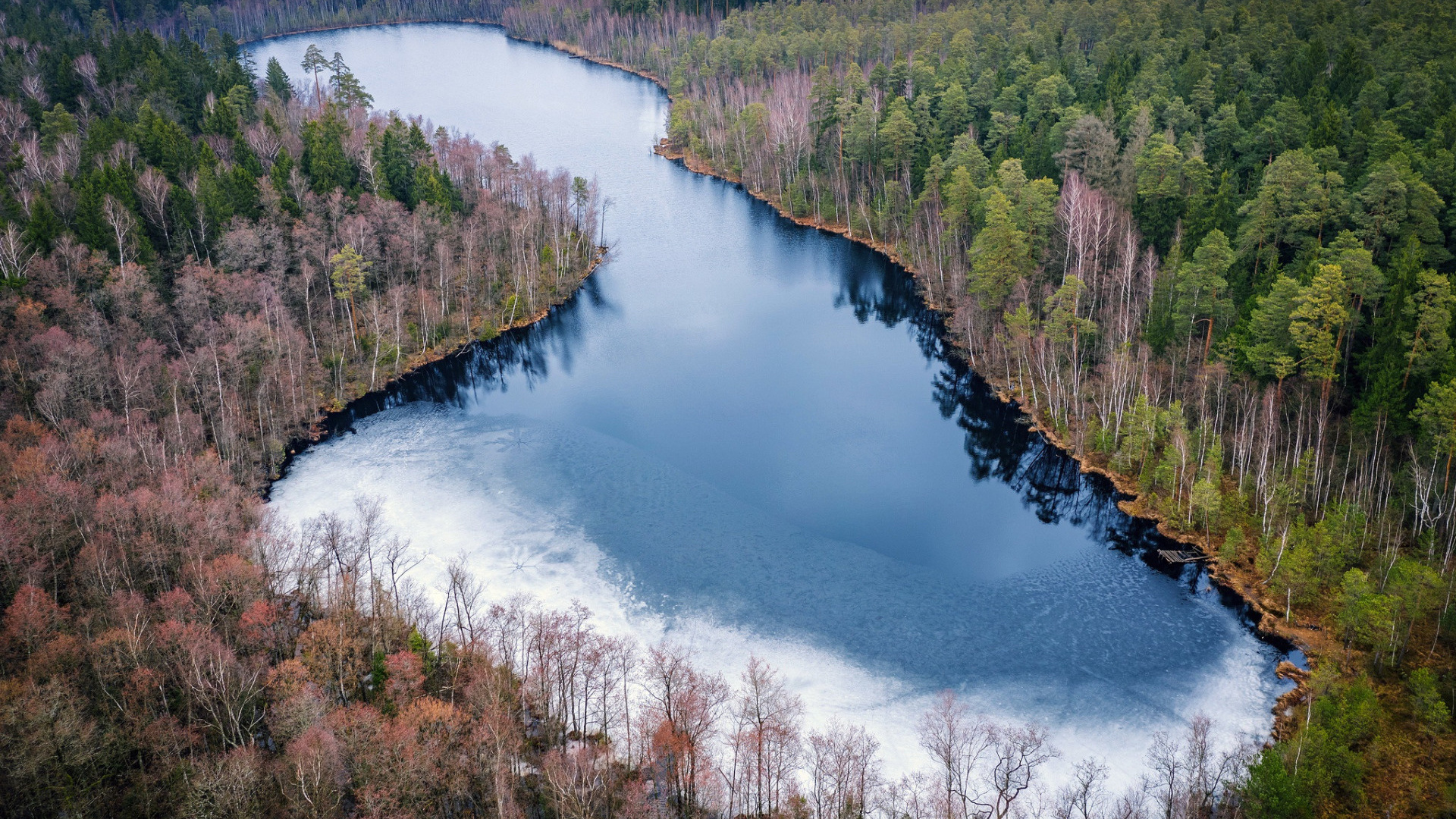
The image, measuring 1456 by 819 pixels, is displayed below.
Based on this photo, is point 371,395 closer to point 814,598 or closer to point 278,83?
point 814,598

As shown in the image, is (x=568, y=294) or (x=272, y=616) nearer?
(x=272, y=616)

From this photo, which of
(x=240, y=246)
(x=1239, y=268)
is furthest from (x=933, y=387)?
(x=240, y=246)

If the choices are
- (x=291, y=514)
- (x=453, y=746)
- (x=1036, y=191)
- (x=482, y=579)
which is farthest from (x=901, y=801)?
(x=1036, y=191)

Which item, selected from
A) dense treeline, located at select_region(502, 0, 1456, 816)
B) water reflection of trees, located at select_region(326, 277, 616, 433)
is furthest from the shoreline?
dense treeline, located at select_region(502, 0, 1456, 816)

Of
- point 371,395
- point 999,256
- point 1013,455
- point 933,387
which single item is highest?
point 999,256

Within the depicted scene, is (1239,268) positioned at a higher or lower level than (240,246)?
lower

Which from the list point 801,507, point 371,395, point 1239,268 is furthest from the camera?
point 371,395
